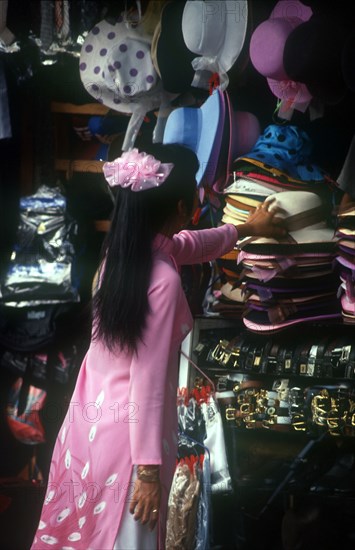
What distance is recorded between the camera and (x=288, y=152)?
273 centimetres

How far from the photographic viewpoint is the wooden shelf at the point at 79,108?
11.2ft

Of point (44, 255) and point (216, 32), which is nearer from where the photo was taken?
point (216, 32)

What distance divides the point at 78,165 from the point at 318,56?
4.38ft

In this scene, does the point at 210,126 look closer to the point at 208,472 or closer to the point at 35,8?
the point at 35,8

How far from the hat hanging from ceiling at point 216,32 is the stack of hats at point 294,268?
0.51 m

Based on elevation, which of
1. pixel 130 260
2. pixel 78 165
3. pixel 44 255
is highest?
pixel 130 260

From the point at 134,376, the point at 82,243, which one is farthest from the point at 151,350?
the point at 82,243

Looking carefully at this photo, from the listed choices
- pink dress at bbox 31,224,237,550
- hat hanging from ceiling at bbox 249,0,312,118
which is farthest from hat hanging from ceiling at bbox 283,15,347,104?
pink dress at bbox 31,224,237,550

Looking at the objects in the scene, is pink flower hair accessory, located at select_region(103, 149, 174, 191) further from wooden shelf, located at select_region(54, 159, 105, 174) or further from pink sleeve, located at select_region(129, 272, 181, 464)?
wooden shelf, located at select_region(54, 159, 105, 174)

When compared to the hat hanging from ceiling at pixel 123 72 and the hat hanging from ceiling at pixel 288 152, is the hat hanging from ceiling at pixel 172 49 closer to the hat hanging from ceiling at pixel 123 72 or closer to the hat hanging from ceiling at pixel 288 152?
the hat hanging from ceiling at pixel 123 72

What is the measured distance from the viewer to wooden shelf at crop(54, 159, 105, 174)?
3.44 meters

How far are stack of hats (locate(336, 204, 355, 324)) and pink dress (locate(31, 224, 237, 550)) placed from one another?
61 cm

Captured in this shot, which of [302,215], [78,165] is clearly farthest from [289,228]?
[78,165]

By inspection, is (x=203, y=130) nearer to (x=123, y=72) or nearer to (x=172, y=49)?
(x=172, y=49)
